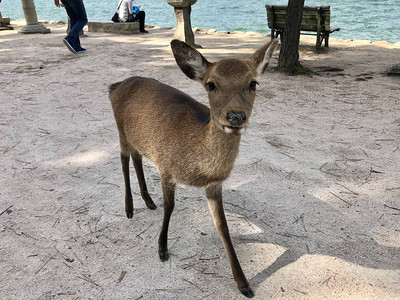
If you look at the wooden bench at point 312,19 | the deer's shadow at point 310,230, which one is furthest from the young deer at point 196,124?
the wooden bench at point 312,19

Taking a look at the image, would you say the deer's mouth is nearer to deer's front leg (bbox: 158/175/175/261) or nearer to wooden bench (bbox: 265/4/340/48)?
deer's front leg (bbox: 158/175/175/261)

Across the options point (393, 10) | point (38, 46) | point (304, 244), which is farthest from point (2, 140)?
point (393, 10)

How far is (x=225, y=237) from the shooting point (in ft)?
9.26

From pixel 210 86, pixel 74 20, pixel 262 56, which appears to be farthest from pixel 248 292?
pixel 74 20

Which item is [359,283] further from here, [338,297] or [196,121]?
[196,121]

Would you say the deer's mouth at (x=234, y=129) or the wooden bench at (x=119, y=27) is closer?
the deer's mouth at (x=234, y=129)

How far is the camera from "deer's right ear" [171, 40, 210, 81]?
2.55 m

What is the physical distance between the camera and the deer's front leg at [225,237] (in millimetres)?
2652

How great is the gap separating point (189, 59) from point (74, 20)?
849 cm

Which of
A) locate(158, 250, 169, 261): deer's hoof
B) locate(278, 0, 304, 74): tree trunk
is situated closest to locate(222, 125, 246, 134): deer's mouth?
locate(158, 250, 169, 261): deer's hoof

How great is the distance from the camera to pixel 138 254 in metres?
3.03

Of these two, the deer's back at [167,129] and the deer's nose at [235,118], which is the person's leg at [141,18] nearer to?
the deer's back at [167,129]

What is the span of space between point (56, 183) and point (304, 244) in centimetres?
263

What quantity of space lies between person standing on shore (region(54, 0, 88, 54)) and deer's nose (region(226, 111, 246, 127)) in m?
8.52
